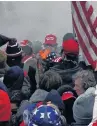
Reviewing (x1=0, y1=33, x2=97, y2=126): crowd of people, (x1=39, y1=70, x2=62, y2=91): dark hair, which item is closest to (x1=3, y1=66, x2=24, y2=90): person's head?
(x1=0, y1=33, x2=97, y2=126): crowd of people

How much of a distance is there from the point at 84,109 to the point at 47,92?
0.66 m

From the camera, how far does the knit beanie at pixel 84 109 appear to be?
447cm

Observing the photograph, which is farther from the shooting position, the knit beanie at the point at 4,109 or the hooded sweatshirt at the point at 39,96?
the hooded sweatshirt at the point at 39,96

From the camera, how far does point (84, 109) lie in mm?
4480

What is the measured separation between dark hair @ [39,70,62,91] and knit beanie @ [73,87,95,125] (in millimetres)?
748

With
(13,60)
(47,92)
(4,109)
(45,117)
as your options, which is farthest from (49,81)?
(13,60)

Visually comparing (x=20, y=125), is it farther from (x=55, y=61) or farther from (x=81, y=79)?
(x=55, y=61)

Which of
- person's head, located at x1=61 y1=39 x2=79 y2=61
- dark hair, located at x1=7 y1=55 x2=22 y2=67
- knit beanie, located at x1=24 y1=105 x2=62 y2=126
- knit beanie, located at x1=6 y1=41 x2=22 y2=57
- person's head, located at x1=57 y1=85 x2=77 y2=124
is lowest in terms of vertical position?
dark hair, located at x1=7 y1=55 x2=22 y2=67

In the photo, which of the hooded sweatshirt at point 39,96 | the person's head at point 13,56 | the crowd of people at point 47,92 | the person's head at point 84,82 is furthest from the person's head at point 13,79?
the person's head at point 13,56

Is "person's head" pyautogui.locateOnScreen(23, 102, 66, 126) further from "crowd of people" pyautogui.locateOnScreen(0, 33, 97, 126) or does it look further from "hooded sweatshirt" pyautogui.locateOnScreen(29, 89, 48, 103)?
"hooded sweatshirt" pyautogui.locateOnScreen(29, 89, 48, 103)

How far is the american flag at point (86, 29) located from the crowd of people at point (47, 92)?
13cm

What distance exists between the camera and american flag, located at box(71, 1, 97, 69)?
6.16 meters

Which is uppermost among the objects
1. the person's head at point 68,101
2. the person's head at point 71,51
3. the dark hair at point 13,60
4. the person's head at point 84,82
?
the person's head at point 84,82

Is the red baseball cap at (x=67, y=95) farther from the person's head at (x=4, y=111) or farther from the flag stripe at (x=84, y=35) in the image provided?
the flag stripe at (x=84, y=35)
